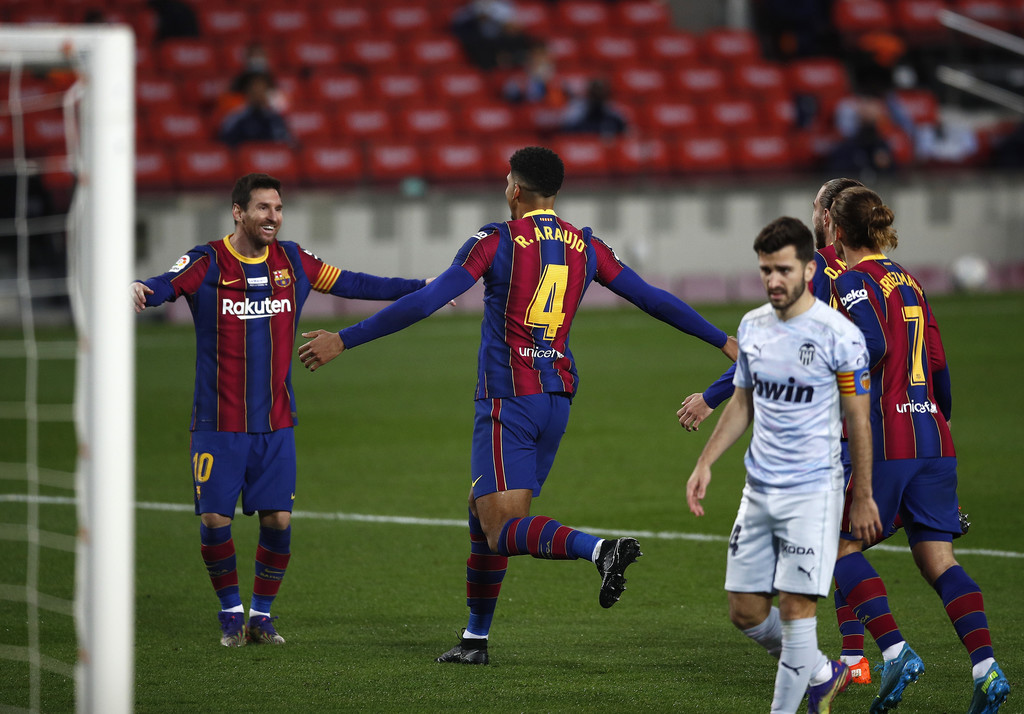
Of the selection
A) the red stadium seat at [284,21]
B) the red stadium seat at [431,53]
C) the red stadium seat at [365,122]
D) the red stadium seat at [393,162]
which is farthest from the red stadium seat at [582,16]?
the red stadium seat at [393,162]

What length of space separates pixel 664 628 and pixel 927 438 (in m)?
1.67

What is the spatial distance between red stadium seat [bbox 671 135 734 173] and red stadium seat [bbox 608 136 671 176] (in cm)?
26

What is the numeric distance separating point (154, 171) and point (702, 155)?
874 centimetres

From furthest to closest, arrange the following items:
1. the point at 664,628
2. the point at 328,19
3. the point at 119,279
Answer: the point at 328,19 → the point at 664,628 → the point at 119,279

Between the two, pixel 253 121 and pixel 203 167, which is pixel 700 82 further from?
pixel 203 167

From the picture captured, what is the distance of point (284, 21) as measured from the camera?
23.3 m

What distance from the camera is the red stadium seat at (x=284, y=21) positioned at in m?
23.1

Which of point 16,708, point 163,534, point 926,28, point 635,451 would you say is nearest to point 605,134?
point 926,28

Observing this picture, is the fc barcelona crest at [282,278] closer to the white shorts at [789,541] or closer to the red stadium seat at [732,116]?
the white shorts at [789,541]

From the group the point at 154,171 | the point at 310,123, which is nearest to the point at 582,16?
the point at 310,123

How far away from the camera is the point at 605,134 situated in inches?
857

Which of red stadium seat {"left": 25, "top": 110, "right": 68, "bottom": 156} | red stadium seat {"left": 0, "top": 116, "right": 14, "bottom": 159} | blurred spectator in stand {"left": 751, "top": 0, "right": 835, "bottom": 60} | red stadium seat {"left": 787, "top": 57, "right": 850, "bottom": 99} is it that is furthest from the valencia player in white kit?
blurred spectator in stand {"left": 751, "top": 0, "right": 835, "bottom": 60}

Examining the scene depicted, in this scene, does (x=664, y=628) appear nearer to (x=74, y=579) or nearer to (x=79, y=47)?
(x=74, y=579)

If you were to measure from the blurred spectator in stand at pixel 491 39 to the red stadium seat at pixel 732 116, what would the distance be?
3340 mm
